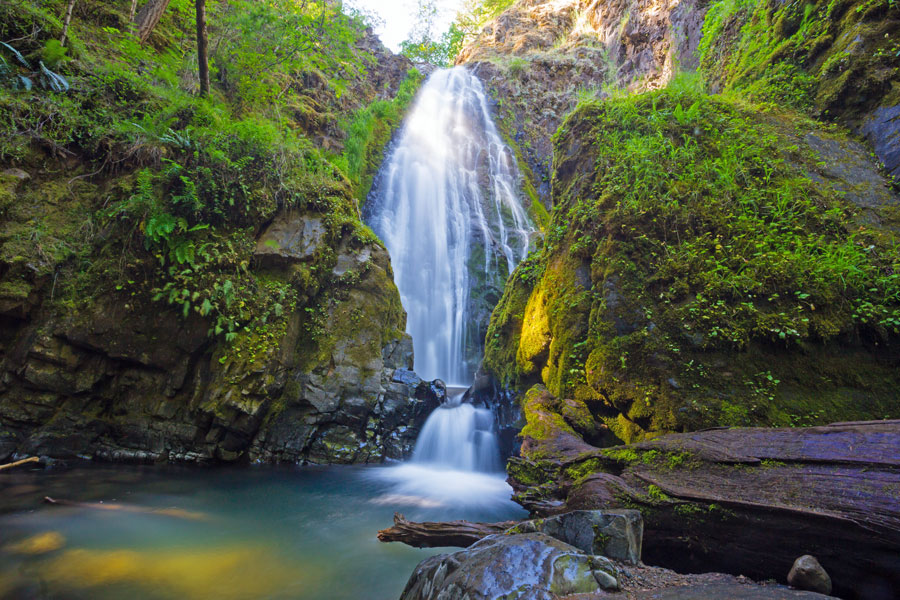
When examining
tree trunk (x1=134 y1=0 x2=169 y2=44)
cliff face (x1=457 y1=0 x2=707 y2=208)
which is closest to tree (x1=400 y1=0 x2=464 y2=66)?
cliff face (x1=457 y1=0 x2=707 y2=208)

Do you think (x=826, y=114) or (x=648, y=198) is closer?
(x=648, y=198)

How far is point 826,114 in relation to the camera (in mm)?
5484

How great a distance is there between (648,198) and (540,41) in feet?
81.4

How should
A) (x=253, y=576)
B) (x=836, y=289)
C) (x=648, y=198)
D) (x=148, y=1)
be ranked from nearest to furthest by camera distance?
1. (x=253, y=576)
2. (x=836, y=289)
3. (x=648, y=198)
4. (x=148, y=1)

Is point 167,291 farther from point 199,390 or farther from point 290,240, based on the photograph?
point 290,240

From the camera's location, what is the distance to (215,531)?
13.2 feet

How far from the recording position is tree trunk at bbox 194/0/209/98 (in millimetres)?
6795

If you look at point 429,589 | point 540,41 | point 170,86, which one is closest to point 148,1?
point 170,86

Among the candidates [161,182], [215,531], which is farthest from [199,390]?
[161,182]

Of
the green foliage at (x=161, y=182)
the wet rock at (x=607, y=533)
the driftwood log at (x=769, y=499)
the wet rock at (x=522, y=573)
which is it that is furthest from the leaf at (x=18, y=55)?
the driftwood log at (x=769, y=499)

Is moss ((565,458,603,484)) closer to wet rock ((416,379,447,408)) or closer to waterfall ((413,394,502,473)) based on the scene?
waterfall ((413,394,502,473))

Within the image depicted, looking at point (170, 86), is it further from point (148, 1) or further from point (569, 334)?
point (569, 334)

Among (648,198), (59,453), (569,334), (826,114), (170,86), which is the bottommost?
(59,453)

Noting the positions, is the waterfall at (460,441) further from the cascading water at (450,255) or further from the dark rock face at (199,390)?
the dark rock face at (199,390)
